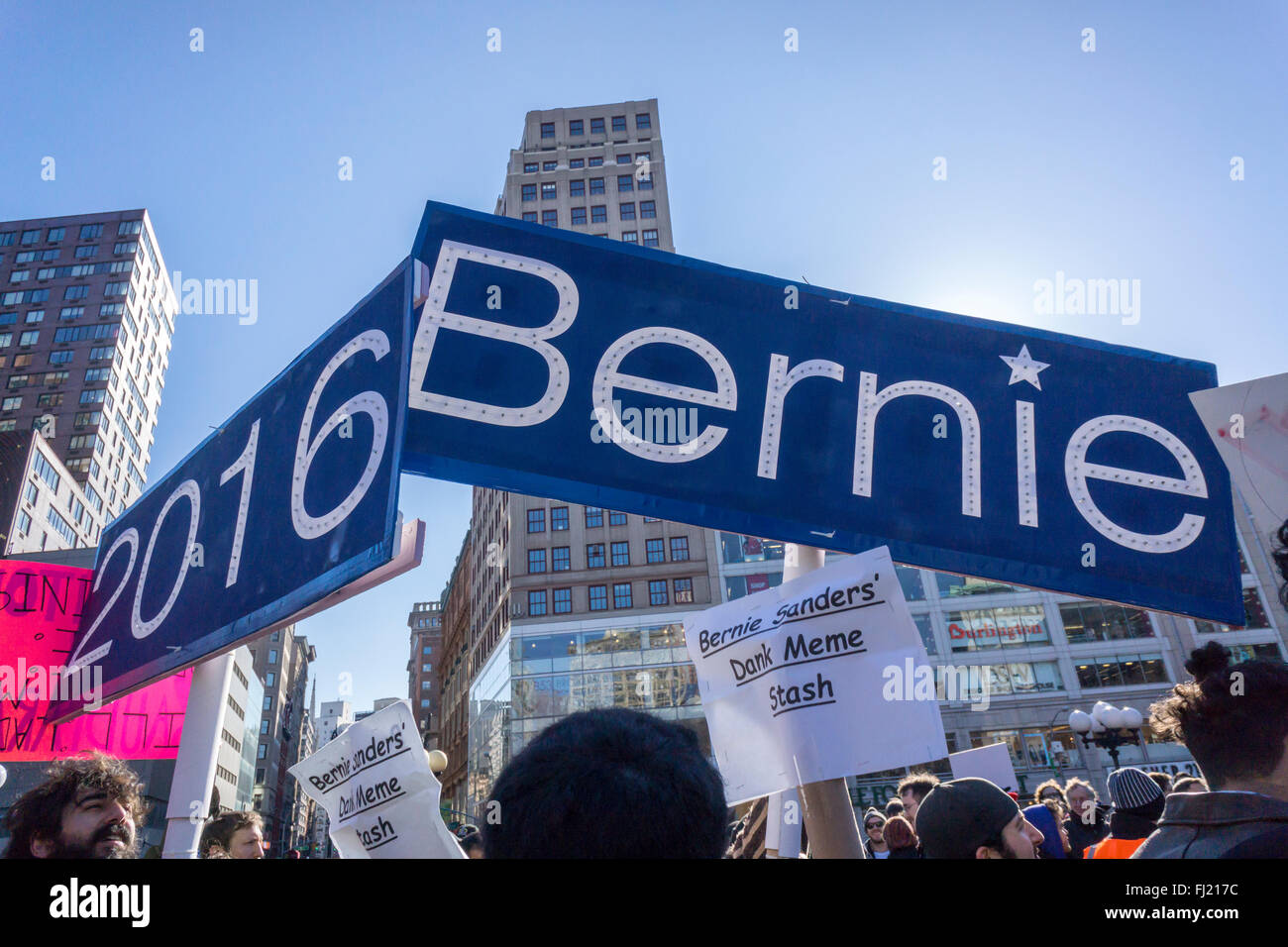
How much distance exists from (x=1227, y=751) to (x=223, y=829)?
533cm

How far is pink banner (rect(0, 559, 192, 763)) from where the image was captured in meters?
4.70

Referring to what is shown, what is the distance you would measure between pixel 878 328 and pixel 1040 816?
11.4 ft

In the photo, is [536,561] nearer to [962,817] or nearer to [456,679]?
[456,679]

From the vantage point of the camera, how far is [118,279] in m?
88.2

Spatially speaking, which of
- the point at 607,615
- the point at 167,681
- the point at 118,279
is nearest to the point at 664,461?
the point at 167,681

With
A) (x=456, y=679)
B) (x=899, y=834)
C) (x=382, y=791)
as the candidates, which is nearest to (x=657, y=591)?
(x=456, y=679)

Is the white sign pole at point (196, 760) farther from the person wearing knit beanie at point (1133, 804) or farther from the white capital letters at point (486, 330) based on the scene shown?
the person wearing knit beanie at point (1133, 804)

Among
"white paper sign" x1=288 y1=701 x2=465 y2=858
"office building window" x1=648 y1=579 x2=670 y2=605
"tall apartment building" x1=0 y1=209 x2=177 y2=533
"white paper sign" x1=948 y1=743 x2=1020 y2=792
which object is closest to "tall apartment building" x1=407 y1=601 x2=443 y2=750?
"tall apartment building" x1=0 y1=209 x2=177 y2=533

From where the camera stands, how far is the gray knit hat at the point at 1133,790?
4.25 metres

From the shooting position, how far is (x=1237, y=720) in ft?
7.46

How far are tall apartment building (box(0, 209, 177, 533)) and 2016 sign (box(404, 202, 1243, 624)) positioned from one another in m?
89.4

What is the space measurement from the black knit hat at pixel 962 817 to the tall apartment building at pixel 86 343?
3572 inches

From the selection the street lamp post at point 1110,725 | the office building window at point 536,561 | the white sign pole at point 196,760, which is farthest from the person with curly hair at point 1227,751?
the office building window at point 536,561

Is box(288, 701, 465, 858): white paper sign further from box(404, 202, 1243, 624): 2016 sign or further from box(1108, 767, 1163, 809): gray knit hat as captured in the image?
box(1108, 767, 1163, 809): gray knit hat
